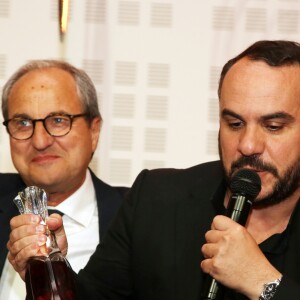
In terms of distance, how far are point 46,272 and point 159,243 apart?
47 centimetres

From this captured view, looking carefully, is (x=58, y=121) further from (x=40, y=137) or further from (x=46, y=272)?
(x=46, y=272)

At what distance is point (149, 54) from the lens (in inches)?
106

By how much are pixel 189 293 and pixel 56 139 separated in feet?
2.63

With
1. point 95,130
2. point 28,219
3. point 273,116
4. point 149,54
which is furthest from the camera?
point 149,54

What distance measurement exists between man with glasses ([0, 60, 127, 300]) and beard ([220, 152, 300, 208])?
768 mm

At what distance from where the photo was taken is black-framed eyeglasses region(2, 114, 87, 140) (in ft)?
7.88

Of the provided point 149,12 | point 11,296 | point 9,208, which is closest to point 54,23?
point 149,12

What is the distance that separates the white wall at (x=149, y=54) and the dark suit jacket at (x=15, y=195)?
0.66 feet

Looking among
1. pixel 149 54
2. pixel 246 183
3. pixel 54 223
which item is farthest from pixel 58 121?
pixel 246 183

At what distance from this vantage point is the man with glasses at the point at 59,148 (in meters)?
2.39

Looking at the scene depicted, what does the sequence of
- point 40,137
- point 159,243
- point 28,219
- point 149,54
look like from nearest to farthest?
point 28,219, point 159,243, point 40,137, point 149,54

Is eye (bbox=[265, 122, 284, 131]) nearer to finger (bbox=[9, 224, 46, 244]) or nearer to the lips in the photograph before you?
finger (bbox=[9, 224, 46, 244])

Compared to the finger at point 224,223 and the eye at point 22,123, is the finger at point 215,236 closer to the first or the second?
the finger at point 224,223

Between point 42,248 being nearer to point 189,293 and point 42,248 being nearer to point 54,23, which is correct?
point 189,293
